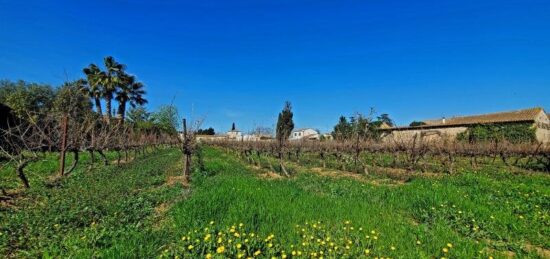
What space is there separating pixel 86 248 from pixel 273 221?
3.00m

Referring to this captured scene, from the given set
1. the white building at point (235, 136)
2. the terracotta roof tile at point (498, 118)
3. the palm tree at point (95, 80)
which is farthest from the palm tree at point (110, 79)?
the terracotta roof tile at point (498, 118)

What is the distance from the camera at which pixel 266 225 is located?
5227 mm

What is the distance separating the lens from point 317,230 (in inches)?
207

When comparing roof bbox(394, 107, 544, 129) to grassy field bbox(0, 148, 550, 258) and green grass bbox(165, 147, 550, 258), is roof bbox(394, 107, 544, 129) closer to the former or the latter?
green grass bbox(165, 147, 550, 258)

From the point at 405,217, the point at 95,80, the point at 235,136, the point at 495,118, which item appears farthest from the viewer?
the point at 235,136

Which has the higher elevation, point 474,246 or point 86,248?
point 86,248

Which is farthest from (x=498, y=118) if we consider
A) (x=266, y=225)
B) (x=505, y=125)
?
(x=266, y=225)

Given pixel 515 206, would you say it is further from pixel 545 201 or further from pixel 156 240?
pixel 156 240

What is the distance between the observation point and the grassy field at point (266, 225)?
14.6 ft

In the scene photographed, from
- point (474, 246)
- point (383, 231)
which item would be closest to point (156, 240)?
point (383, 231)

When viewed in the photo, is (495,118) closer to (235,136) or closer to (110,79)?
(235,136)

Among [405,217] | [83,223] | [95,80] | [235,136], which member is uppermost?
[95,80]

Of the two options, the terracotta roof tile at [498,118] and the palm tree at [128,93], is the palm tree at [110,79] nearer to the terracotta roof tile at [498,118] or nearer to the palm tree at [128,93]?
the palm tree at [128,93]

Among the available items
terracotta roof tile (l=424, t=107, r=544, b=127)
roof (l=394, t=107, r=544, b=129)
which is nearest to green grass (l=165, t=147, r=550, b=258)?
roof (l=394, t=107, r=544, b=129)
